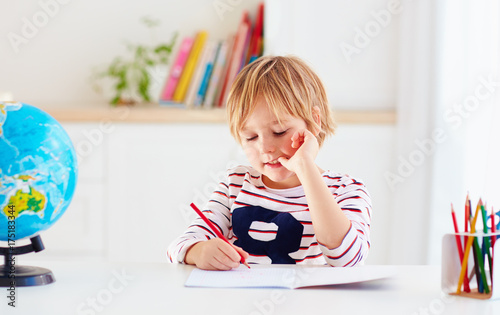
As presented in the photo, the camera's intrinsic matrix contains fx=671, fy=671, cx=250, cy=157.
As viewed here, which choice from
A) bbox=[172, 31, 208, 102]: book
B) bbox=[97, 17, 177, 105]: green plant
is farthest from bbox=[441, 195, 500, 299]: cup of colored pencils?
bbox=[97, 17, 177, 105]: green plant

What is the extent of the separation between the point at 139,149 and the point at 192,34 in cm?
71

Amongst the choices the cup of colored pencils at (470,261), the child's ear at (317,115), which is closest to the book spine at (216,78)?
the child's ear at (317,115)

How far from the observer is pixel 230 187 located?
4.75 feet

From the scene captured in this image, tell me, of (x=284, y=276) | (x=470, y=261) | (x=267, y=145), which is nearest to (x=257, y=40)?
(x=267, y=145)

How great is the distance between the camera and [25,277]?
1.03 meters

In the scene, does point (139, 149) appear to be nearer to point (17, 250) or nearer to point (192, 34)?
point (192, 34)

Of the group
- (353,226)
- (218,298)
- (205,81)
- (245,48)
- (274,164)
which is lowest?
(218,298)

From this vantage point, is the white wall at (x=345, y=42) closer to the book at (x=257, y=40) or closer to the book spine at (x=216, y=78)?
the book at (x=257, y=40)

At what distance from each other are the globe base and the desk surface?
0.04 feet

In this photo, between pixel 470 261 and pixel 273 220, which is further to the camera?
pixel 273 220

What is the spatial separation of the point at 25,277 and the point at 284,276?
15.9 inches

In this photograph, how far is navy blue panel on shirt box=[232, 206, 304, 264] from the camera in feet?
4.39

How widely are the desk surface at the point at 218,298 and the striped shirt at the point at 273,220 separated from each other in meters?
0.19

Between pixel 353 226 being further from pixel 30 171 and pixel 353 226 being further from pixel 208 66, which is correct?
pixel 208 66
